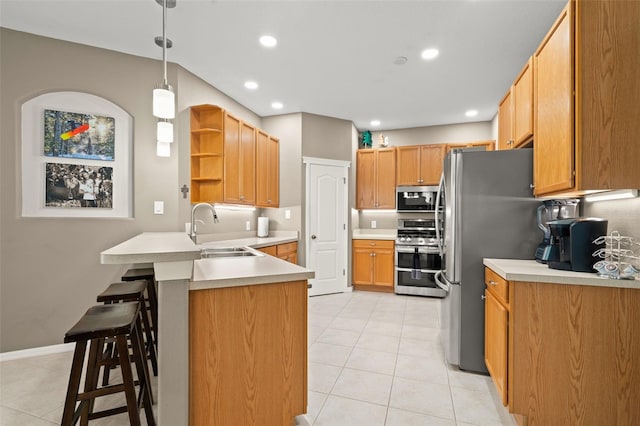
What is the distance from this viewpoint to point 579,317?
1645mm

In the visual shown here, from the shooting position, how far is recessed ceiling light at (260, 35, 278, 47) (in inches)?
108

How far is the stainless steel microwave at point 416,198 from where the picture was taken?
5.07 meters

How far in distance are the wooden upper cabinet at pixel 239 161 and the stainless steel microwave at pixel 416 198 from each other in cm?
252

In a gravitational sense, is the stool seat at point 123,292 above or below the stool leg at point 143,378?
above

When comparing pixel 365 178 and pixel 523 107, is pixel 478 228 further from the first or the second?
pixel 365 178

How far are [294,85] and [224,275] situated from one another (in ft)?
9.33

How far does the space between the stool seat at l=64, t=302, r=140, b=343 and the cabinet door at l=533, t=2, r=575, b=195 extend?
246 cm

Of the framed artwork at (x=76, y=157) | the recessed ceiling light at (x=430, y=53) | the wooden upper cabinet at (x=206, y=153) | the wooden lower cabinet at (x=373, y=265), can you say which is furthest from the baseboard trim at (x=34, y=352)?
the recessed ceiling light at (x=430, y=53)

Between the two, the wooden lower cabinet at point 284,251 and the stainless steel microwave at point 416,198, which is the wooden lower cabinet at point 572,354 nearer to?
the wooden lower cabinet at point 284,251

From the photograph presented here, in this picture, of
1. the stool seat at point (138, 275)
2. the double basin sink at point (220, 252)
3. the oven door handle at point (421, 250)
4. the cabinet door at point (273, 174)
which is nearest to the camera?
the stool seat at point (138, 275)

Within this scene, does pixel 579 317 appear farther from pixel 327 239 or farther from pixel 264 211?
pixel 264 211

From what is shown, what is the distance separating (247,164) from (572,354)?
348 centimetres

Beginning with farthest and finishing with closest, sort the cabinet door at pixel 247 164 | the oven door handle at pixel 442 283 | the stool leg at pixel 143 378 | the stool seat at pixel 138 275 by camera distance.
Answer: the cabinet door at pixel 247 164
the oven door handle at pixel 442 283
the stool seat at pixel 138 275
the stool leg at pixel 143 378

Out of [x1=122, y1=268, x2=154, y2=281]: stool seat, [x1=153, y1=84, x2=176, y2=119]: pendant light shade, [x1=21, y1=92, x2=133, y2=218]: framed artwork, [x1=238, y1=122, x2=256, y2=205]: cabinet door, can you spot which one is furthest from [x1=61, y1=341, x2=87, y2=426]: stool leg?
[x1=238, y1=122, x2=256, y2=205]: cabinet door
